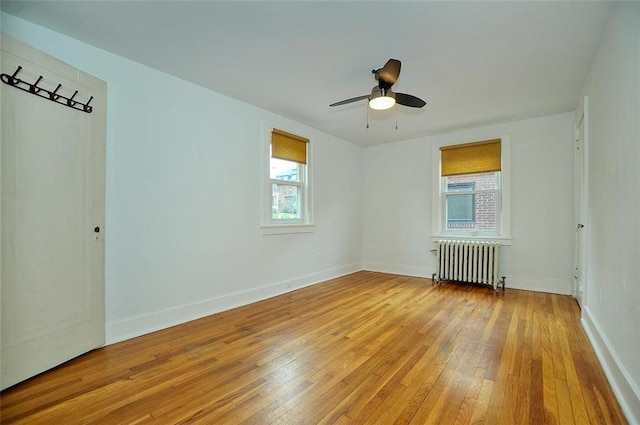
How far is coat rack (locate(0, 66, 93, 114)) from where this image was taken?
1.99 m

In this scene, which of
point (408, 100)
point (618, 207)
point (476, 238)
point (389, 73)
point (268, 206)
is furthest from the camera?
point (476, 238)

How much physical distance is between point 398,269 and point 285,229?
2.61 m

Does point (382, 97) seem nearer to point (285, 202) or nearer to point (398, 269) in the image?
point (285, 202)

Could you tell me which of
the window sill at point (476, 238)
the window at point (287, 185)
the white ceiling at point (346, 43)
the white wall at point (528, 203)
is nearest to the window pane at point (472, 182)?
the white wall at point (528, 203)

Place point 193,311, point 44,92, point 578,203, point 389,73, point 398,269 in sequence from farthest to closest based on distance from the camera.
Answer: point 398,269 → point 578,203 → point 193,311 → point 389,73 → point 44,92

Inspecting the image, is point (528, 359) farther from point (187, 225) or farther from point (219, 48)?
point (219, 48)

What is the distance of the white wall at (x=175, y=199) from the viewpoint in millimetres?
2694

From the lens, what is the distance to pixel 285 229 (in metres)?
4.46

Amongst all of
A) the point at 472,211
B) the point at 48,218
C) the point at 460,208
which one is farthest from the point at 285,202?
the point at 472,211

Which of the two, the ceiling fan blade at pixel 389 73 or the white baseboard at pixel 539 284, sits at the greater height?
the ceiling fan blade at pixel 389 73

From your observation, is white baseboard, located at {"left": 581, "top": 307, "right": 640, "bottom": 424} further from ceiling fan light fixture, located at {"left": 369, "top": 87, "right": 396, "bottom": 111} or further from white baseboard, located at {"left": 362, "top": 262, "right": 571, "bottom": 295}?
ceiling fan light fixture, located at {"left": 369, "top": 87, "right": 396, "bottom": 111}

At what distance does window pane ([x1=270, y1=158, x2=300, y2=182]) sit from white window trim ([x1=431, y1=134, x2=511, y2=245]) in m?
2.53

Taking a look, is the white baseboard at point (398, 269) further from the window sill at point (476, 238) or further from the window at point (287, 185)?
the window at point (287, 185)

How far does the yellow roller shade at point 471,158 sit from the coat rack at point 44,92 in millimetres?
5020
